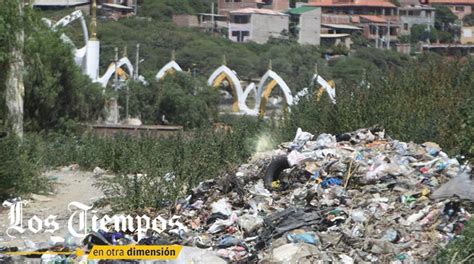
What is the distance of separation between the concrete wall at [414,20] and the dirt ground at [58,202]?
66.7 metres

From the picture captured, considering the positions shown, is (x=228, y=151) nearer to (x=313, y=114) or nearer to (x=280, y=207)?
(x=313, y=114)

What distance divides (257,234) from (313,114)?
6185mm

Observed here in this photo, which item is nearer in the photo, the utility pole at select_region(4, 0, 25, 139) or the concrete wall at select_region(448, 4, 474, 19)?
the utility pole at select_region(4, 0, 25, 139)

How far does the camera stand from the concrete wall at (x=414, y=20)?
82.5m

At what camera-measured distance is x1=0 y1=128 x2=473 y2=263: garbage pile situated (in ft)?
29.5

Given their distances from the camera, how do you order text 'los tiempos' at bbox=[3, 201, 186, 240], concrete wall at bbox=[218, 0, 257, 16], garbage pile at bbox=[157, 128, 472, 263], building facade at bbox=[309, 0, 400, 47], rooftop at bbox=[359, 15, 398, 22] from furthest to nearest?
concrete wall at bbox=[218, 0, 257, 16] < rooftop at bbox=[359, 15, 398, 22] < building facade at bbox=[309, 0, 400, 47] < text 'los tiempos' at bbox=[3, 201, 186, 240] < garbage pile at bbox=[157, 128, 472, 263]

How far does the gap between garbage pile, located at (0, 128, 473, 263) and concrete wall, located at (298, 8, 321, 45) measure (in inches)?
2760

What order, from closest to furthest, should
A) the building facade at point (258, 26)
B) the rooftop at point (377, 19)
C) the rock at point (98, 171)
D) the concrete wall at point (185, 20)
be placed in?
the rock at point (98, 171) < the concrete wall at point (185, 20) < the building facade at point (258, 26) < the rooftop at point (377, 19)

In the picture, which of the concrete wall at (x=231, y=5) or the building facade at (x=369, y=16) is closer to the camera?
the building facade at (x=369, y=16)

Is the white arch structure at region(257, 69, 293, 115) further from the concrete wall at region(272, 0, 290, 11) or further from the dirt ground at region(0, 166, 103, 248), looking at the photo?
the concrete wall at region(272, 0, 290, 11)

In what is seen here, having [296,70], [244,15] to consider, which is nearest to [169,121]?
[296,70]

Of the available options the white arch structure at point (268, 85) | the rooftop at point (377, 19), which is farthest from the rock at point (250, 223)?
the rooftop at point (377, 19)

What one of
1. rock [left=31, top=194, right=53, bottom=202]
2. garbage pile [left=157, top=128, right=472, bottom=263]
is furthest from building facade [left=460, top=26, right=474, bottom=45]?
garbage pile [left=157, top=128, right=472, bottom=263]

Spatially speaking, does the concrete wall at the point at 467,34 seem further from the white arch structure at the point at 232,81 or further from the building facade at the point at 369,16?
the white arch structure at the point at 232,81
